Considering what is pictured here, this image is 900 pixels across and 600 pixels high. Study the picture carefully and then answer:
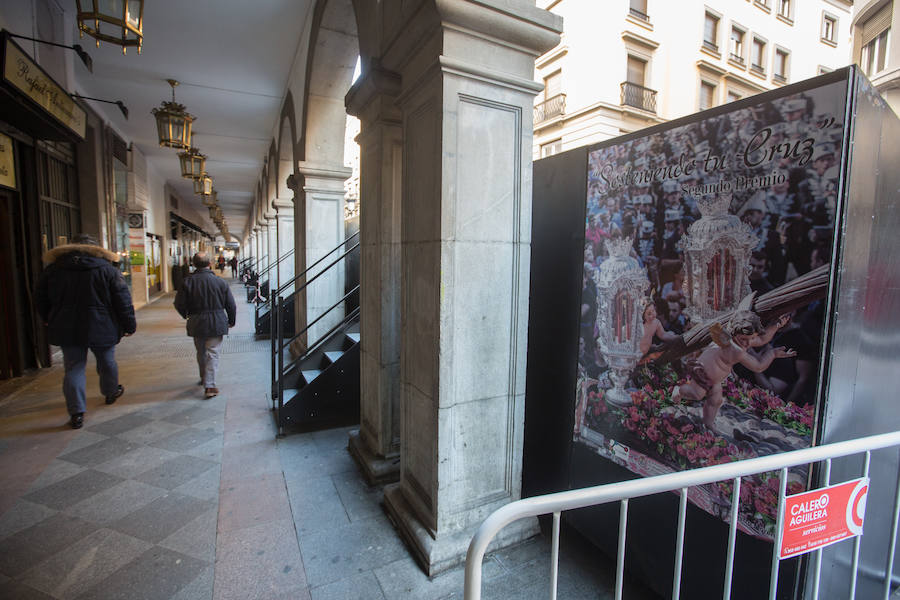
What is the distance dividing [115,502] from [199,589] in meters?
1.34

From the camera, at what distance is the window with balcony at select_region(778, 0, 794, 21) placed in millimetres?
19359

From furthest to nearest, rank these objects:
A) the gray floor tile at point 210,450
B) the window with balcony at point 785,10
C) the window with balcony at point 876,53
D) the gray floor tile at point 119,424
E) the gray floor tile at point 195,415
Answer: the window with balcony at point 785,10 < the window with balcony at point 876,53 < the gray floor tile at point 195,415 < the gray floor tile at point 119,424 < the gray floor tile at point 210,450

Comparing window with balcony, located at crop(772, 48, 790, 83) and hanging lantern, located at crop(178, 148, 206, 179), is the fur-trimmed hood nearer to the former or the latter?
hanging lantern, located at crop(178, 148, 206, 179)

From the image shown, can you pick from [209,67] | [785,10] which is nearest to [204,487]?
[209,67]

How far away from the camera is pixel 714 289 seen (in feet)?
6.27

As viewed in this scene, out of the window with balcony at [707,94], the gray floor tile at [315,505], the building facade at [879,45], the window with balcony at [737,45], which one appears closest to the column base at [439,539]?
the gray floor tile at [315,505]

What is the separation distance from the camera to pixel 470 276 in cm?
243

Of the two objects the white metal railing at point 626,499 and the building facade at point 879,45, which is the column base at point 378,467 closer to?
the white metal railing at point 626,499

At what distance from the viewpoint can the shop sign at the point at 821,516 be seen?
4.69 ft

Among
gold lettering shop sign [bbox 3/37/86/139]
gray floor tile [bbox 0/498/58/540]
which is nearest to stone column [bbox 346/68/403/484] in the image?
gray floor tile [bbox 0/498/58/540]

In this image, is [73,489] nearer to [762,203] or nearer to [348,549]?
[348,549]

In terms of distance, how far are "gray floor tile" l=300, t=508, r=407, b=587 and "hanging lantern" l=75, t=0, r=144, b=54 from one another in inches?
169

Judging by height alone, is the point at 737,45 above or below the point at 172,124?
above

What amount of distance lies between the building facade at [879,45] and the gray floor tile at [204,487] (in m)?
11.2
